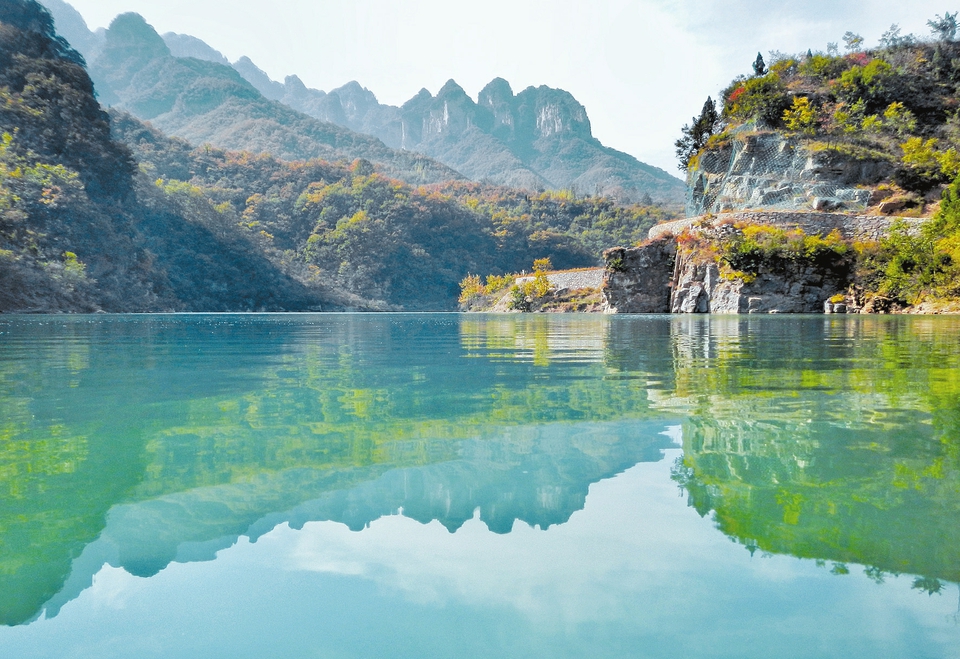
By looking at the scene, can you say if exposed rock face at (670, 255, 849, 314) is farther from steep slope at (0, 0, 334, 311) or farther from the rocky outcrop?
steep slope at (0, 0, 334, 311)

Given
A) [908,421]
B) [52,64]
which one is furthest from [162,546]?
[52,64]

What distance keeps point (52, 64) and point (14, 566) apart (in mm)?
79607

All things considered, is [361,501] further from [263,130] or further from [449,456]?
[263,130]

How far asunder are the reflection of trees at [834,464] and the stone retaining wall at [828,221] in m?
35.9

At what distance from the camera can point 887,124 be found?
1838 inches

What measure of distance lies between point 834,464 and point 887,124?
54557mm

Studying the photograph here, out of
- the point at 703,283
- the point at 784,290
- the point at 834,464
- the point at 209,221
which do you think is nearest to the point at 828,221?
the point at 784,290

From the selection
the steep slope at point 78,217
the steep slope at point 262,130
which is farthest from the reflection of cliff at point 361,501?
the steep slope at point 262,130

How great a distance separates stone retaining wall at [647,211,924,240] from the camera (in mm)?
37344

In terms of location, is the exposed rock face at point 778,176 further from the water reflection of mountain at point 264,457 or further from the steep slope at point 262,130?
the steep slope at point 262,130

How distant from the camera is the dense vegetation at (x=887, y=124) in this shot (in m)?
32.2

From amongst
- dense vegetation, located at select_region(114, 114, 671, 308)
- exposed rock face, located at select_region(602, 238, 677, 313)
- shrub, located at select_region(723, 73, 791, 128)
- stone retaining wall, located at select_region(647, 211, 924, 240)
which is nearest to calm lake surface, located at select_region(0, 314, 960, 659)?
stone retaining wall, located at select_region(647, 211, 924, 240)

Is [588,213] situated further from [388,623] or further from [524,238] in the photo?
[388,623]

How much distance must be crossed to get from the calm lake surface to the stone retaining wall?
37857 mm
